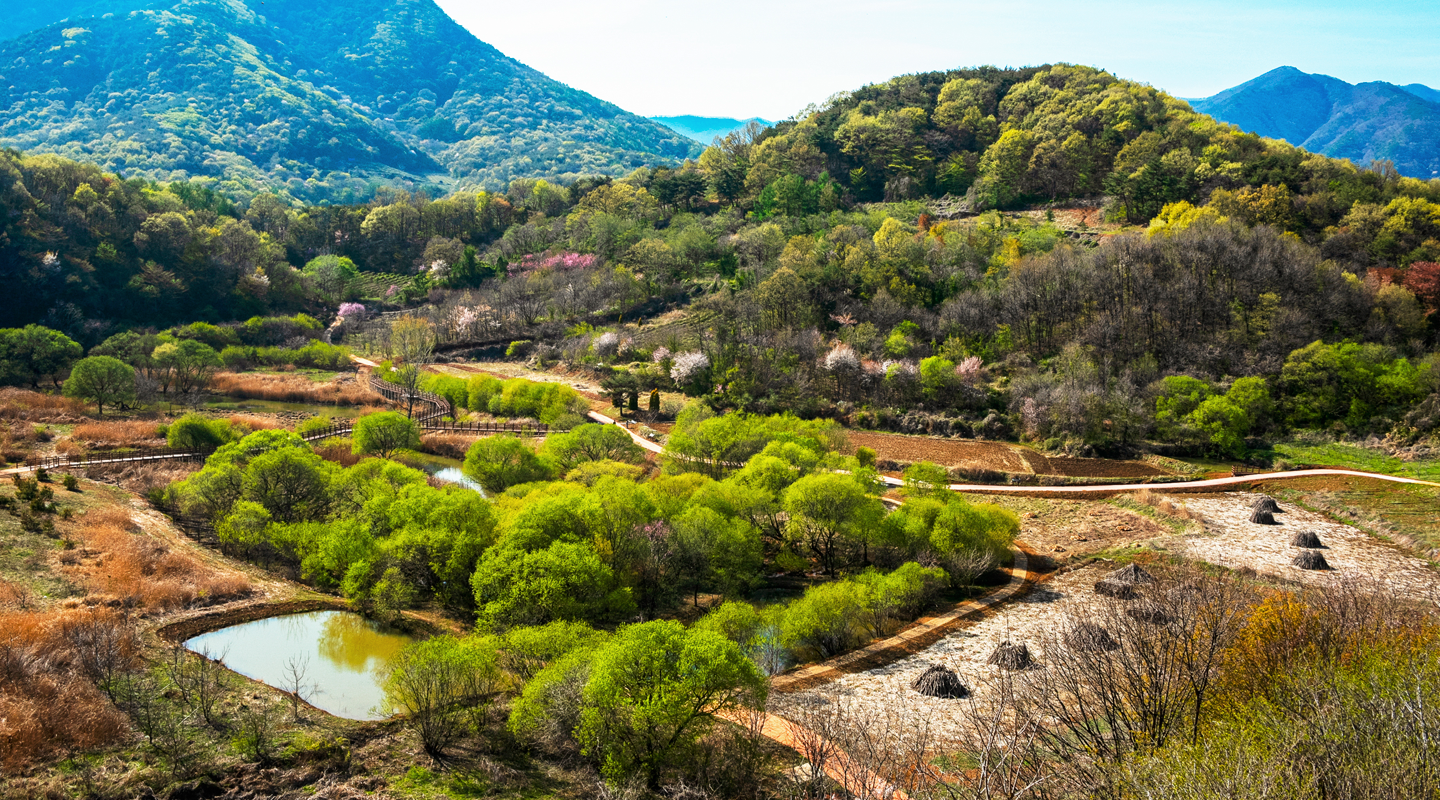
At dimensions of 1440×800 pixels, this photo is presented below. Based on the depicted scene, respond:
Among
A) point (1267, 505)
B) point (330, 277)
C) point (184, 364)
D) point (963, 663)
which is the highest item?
point (330, 277)

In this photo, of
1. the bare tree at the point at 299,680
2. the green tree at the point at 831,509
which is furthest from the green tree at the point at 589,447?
the bare tree at the point at 299,680

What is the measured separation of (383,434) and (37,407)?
947 inches

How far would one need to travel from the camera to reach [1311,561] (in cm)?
2692

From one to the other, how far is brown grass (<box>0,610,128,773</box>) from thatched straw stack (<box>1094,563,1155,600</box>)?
25940mm

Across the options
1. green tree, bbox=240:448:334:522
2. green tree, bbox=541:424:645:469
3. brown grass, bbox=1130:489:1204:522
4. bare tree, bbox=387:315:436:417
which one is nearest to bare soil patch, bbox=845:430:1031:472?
brown grass, bbox=1130:489:1204:522

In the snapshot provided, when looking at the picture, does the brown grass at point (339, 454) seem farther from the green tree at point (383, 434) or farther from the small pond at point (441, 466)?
the small pond at point (441, 466)

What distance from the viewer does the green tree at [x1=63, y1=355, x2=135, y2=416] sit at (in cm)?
4844

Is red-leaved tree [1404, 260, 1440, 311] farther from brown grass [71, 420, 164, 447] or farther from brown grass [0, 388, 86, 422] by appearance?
brown grass [0, 388, 86, 422]

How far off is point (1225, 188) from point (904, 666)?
6616 centimetres

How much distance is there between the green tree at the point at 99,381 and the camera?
48.4m

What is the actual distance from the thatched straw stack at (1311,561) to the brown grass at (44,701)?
3456cm

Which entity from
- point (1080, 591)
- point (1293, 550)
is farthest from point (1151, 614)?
point (1293, 550)

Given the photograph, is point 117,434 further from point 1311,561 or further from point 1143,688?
point 1311,561

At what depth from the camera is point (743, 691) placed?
51.0ft
